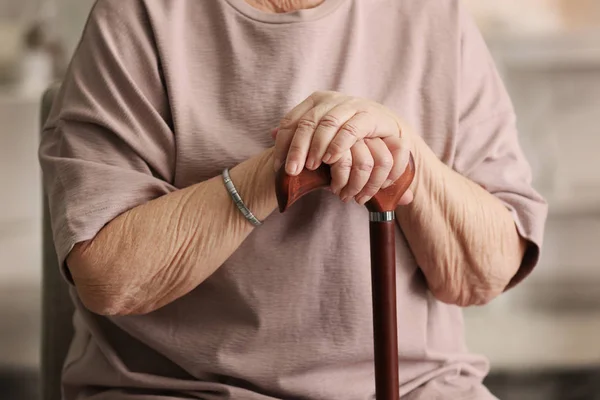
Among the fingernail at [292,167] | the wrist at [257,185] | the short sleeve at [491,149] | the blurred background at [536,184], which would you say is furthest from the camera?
the blurred background at [536,184]

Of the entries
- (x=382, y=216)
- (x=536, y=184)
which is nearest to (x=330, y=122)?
(x=382, y=216)

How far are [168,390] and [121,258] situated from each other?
20 cm

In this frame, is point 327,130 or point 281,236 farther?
point 281,236

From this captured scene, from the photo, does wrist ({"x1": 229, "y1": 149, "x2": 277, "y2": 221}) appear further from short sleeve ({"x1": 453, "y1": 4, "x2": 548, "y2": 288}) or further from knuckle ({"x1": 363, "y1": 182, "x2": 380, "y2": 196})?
short sleeve ({"x1": 453, "y1": 4, "x2": 548, "y2": 288})

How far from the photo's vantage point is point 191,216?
3.30 ft

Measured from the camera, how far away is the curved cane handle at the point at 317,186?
2.81 feet

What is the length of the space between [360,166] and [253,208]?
18 centimetres

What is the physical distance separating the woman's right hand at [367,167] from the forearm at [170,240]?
0.12 metres

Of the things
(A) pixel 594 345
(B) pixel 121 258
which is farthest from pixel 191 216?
(A) pixel 594 345

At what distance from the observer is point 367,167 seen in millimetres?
879

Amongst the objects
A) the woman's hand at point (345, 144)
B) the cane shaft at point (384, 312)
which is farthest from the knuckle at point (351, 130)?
the cane shaft at point (384, 312)

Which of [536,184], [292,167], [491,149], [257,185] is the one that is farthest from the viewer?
[536,184]

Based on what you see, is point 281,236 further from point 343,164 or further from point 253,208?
point 343,164

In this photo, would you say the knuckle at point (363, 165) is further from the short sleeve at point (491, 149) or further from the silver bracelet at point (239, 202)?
the short sleeve at point (491, 149)
